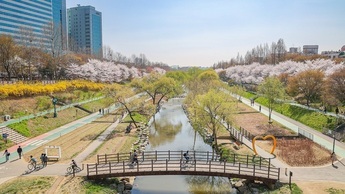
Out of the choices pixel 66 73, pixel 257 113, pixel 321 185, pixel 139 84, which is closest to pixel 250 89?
pixel 257 113

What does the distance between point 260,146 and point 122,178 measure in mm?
16119

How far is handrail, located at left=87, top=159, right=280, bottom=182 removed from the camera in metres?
20.5

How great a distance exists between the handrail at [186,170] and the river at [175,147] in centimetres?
178

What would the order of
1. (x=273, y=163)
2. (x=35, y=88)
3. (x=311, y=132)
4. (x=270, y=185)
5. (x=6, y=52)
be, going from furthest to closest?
(x=6, y=52) → (x=35, y=88) → (x=311, y=132) → (x=273, y=163) → (x=270, y=185)

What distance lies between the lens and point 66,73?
219 feet

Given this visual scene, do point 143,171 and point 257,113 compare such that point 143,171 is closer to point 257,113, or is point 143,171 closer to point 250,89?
point 257,113

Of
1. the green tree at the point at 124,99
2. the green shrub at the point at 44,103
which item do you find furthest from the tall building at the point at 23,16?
the green tree at the point at 124,99

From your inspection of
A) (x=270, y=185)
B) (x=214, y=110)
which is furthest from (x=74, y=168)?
(x=214, y=110)

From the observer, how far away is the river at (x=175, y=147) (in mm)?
22078

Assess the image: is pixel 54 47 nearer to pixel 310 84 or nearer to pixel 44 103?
pixel 44 103

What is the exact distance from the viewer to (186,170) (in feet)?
68.9

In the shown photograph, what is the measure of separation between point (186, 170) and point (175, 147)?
12.1m

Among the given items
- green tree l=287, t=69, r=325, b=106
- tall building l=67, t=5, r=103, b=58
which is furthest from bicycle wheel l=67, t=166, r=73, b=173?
tall building l=67, t=5, r=103, b=58

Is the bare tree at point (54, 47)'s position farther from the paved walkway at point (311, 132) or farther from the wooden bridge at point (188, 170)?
the paved walkway at point (311, 132)
